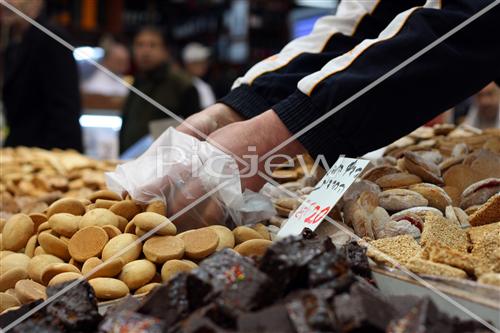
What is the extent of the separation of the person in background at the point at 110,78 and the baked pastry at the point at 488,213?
377 centimetres

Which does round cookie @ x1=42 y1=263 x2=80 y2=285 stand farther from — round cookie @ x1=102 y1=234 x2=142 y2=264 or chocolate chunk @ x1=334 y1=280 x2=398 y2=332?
chocolate chunk @ x1=334 y1=280 x2=398 y2=332

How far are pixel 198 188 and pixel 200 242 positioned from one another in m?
0.15

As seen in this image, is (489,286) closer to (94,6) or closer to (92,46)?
(92,46)

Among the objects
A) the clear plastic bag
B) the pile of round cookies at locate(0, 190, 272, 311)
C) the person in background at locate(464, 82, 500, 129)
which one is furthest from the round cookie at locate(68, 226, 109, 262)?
the person in background at locate(464, 82, 500, 129)

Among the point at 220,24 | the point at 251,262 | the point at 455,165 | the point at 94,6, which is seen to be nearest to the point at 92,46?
the point at 94,6

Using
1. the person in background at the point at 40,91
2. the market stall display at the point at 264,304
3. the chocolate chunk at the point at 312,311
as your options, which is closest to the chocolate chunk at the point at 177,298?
the market stall display at the point at 264,304

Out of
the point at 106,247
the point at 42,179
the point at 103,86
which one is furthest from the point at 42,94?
the point at 106,247

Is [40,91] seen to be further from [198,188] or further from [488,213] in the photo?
[488,213]

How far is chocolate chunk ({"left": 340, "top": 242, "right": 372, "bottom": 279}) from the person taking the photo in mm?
800

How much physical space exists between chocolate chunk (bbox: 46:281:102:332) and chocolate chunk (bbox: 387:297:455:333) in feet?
1.13

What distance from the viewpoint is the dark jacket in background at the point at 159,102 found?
325cm

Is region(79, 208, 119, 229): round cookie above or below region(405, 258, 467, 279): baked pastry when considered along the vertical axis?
below

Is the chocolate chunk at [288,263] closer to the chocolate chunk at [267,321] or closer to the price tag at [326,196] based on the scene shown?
the chocolate chunk at [267,321]

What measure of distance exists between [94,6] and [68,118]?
11.5ft
